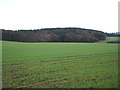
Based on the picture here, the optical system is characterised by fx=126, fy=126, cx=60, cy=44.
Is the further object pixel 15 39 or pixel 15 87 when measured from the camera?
pixel 15 39

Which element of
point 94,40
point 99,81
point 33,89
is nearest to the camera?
point 33,89

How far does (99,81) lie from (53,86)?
3.19 meters

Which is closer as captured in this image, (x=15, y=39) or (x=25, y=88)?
(x=25, y=88)

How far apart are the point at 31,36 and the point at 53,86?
63.2 m

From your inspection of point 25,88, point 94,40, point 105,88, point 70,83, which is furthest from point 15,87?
point 94,40

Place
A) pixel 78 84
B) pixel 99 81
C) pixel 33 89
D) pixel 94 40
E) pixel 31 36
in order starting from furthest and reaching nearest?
1. pixel 31 36
2. pixel 94 40
3. pixel 99 81
4. pixel 78 84
5. pixel 33 89

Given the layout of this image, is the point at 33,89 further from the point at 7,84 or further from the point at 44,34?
the point at 44,34

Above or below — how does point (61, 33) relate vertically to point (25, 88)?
above

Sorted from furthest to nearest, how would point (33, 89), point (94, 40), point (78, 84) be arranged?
point (94, 40) → point (78, 84) → point (33, 89)

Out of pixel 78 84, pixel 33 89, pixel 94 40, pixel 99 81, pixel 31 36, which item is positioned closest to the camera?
pixel 33 89

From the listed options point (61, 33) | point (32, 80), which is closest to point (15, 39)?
point (61, 33)

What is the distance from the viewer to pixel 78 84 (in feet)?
26.4

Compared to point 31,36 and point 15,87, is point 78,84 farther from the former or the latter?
point 31,36

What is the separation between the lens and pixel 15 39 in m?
67.2
